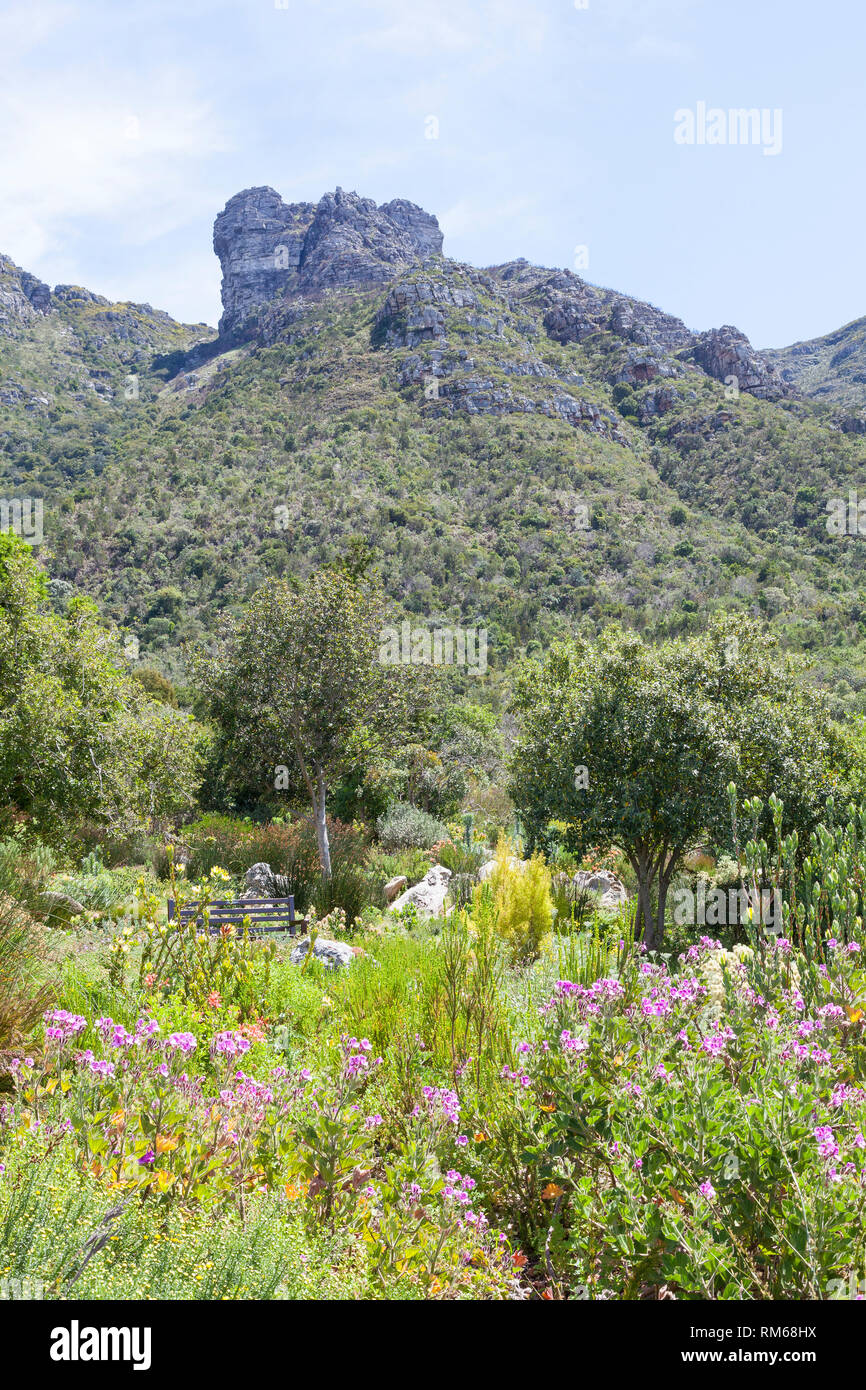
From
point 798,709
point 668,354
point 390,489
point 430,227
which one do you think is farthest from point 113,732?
point 430,227

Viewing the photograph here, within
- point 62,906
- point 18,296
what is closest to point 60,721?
point 62,906

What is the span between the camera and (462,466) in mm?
52844

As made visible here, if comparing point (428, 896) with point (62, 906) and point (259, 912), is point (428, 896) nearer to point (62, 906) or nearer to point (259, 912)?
point (259, 912)

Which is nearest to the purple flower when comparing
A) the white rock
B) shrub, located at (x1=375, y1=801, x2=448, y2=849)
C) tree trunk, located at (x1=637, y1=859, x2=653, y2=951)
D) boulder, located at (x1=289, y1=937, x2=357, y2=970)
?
boulder, located at (x1=289, y1=937, x2=357, y2=970)

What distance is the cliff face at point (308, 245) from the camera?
281 feet

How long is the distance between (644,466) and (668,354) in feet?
82.3

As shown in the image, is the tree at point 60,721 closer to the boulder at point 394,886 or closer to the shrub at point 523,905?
the boulder at point 394,886

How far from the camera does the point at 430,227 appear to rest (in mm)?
109312

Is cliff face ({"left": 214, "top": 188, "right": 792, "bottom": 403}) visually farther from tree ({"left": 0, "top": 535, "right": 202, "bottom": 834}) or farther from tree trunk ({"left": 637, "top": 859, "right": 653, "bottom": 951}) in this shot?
tree trunk ({"left": 637, "top": 859, "right": 653, "bottom": 951})

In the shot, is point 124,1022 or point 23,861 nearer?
point 124,1022

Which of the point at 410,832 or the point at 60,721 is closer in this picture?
the point at 60,721

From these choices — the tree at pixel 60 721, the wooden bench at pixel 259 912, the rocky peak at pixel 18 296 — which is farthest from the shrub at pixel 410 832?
Result: the rocky peak at pixel 18 296

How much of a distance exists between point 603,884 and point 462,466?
153ft
